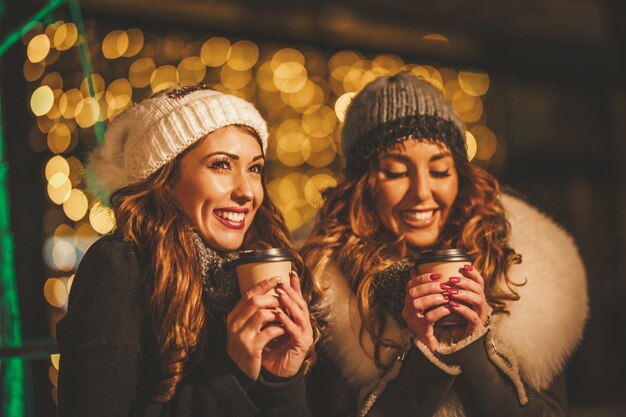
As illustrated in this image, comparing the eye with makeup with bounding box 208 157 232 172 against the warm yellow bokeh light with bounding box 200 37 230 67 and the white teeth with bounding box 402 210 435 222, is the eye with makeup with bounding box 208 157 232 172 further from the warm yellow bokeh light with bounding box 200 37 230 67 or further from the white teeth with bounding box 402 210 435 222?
the warm yellow bokeh light with bounding box 200 37 230 67

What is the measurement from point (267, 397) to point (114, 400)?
395 millimetres

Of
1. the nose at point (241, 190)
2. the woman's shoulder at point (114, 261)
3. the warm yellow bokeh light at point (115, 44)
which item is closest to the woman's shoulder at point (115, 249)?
the woman's shoulder at point (114, 261)

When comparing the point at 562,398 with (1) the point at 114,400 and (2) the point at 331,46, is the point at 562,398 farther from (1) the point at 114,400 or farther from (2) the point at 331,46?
(2) the point at 331,46

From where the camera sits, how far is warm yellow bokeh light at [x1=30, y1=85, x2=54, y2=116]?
385 centimetres

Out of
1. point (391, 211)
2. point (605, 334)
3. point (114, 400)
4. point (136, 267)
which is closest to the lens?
point (114, 400)

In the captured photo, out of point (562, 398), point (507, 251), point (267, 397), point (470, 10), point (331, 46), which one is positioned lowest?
point (562, 398)

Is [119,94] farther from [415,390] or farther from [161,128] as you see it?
[415,390]

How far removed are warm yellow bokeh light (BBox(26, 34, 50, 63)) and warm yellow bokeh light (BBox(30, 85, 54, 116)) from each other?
0.62 ft

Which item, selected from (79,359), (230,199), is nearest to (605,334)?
(230,199)

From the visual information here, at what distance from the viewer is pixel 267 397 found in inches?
71.7

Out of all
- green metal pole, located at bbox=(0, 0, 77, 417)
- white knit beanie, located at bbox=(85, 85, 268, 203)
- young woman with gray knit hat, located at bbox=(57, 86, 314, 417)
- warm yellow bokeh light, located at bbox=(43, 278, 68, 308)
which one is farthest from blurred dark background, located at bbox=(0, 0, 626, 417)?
young woman with gray knit hat, located at bbox=(57, 86, 314, 417)

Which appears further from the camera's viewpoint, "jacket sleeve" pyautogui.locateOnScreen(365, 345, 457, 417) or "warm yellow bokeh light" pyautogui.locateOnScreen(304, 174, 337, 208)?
"warm yellow bokeh light" pyautogui.locateOnScreen(304, 174, 337, 208)

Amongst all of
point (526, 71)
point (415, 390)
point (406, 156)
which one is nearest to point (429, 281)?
point (415, 390)

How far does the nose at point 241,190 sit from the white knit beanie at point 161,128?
17cm
